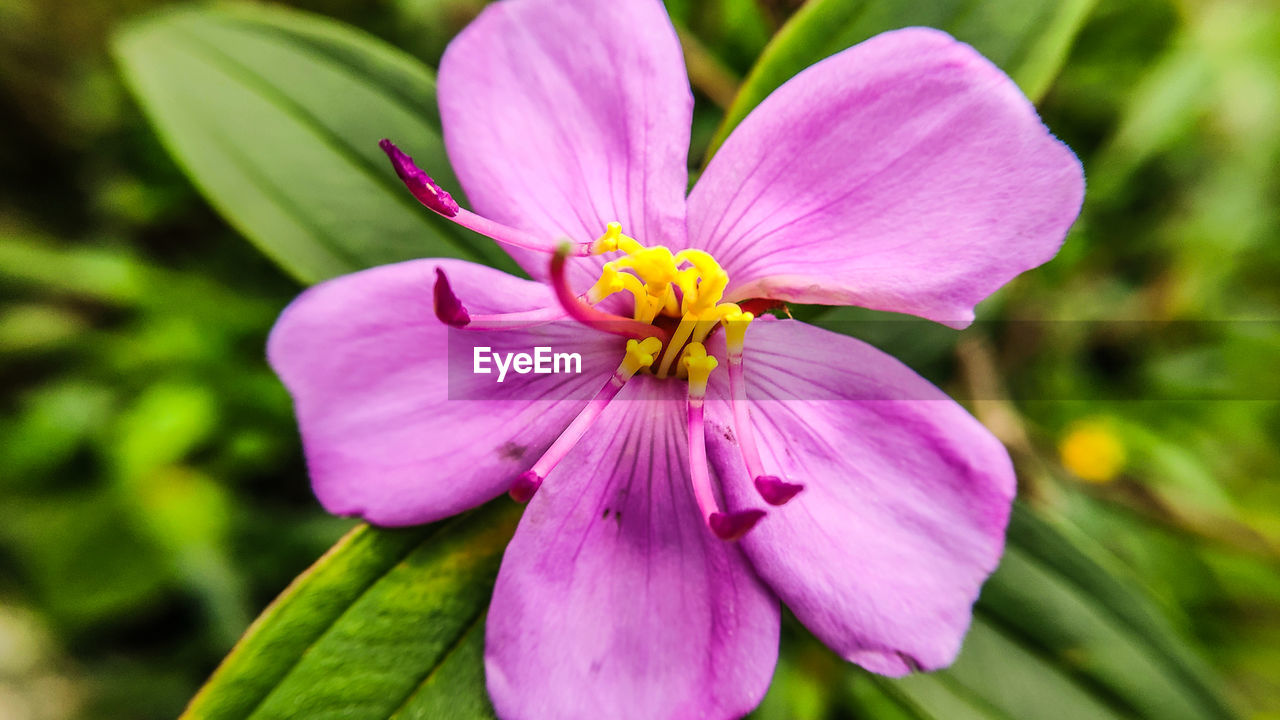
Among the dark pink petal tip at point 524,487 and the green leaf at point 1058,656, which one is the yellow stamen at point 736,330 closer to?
the dark pink petal tip at point 524,487

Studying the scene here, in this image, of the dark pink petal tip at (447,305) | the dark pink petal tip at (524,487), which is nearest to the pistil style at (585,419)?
the dark pink petal tip at (524,487)

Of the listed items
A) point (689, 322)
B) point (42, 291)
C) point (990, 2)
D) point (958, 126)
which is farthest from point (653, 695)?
point (42, 291)

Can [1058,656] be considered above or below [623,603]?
below

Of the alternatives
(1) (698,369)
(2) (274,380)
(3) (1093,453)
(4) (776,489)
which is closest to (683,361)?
(1) (698,369)

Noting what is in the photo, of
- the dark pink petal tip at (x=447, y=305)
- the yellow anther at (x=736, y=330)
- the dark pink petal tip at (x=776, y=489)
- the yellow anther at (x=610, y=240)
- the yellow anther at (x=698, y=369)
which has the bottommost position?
the dark pink petal tip at (x=776, y=489)

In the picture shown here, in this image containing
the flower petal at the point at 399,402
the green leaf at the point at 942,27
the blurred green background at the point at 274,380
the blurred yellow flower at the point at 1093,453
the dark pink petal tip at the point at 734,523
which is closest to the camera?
the dark pink petal tip at the point at 734,523

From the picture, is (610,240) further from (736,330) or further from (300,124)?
(300,124)
